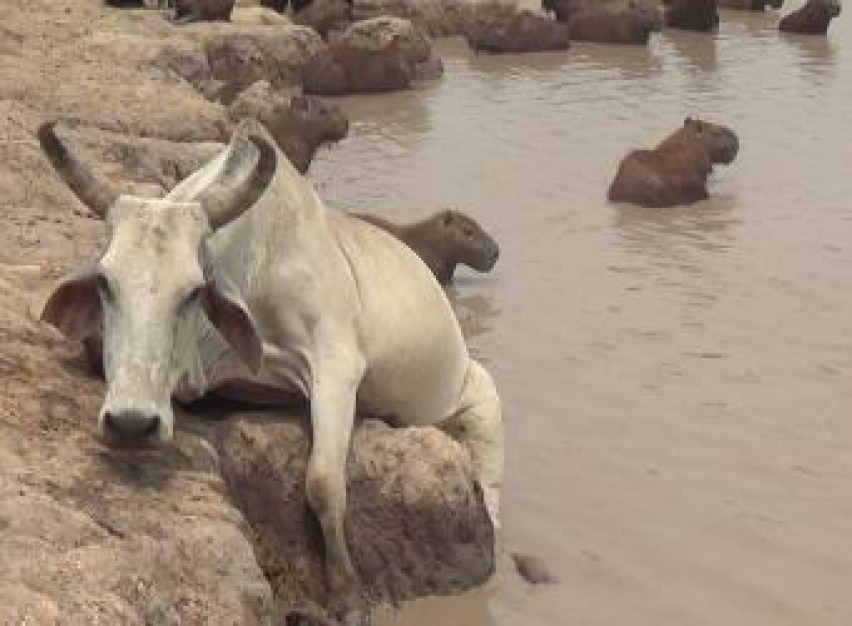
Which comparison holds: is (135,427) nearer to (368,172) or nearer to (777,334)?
(777,334)

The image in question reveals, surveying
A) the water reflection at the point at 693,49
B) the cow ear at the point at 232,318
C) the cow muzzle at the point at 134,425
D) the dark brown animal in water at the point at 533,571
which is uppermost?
the cow ear at the point at 232,318

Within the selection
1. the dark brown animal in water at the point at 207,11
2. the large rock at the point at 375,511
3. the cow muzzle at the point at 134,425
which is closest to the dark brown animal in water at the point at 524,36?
the dark brown animal in water at the point at 207,11

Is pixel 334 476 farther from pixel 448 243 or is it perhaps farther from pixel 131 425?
pixel 448 243

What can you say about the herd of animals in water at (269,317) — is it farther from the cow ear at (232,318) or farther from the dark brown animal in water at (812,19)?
the dark brown animal in water at (812,19)

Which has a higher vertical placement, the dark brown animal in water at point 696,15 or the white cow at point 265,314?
the white cow at point 265,314

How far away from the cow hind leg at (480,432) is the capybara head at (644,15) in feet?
59.1

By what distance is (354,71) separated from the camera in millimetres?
18984

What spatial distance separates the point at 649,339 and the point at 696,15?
17410mm

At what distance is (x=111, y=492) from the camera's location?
438cm

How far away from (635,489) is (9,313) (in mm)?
3081

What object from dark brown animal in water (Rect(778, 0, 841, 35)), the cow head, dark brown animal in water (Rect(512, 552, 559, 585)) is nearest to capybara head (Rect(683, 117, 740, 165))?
dark brown animal in water (Rect(512, 552, 559, 585))

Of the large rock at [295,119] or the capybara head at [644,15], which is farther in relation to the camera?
the capybara head at [644,15]

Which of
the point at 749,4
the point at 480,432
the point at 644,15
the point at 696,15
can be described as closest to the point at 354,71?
the point at 644,15

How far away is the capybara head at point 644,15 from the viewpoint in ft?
77.6
